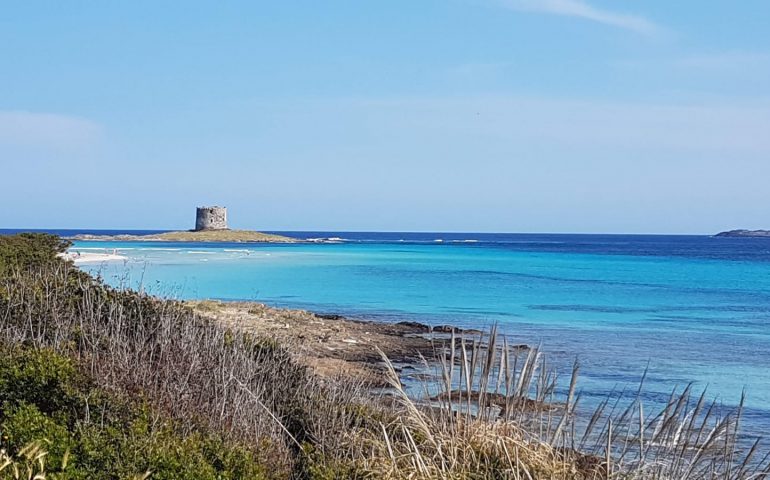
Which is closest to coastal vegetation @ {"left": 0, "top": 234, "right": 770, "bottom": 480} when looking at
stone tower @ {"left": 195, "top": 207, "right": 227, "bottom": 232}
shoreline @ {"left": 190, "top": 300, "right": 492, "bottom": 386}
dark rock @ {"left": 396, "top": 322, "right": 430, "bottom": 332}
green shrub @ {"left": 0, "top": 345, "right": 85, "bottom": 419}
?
green shrub @ {"left": 0, "top": 345, "right": 85, "bottom": 419}

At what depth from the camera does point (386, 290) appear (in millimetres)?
38094

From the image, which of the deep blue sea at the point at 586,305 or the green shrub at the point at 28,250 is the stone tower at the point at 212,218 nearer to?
the deep blue sea at the point at 586,305

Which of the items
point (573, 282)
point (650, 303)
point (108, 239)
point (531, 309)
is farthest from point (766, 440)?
point (108, 239)

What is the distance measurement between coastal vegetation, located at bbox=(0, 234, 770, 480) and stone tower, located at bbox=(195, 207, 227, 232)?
337ft

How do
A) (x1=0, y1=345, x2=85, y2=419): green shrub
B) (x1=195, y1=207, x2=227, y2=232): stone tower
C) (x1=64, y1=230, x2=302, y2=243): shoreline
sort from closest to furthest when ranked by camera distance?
(x1=0, y1=345, x2=85, y2=419): green shrub
(x1=64, y1=230, x2=302, y2=243): shoreline
(x1=195, y1=207, x2=227, y2=232): stone tower

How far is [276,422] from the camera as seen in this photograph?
7258 millimetres

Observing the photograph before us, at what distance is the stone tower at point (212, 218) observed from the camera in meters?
110

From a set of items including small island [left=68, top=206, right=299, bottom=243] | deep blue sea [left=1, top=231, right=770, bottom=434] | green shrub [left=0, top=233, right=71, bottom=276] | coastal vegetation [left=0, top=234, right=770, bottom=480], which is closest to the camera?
coastal vegetation [left=0, top=234, right=770, bottom=480]

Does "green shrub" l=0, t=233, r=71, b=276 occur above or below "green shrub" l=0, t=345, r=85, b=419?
above

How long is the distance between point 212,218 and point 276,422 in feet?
344

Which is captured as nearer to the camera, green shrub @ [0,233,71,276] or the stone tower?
green shrub @ [0,233,71,276]

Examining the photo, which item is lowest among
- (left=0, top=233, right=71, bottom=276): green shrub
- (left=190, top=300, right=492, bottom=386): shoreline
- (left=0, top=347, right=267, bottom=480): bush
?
(left=190, top=300, right=492, bottom=386): shoreline

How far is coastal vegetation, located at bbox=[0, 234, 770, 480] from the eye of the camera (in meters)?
5.64

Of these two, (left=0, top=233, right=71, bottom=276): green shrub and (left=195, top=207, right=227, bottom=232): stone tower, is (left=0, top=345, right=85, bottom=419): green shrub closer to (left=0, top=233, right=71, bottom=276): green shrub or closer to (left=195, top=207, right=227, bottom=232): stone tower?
(left=0, top=233, right=71, bottom=276): green shrub
